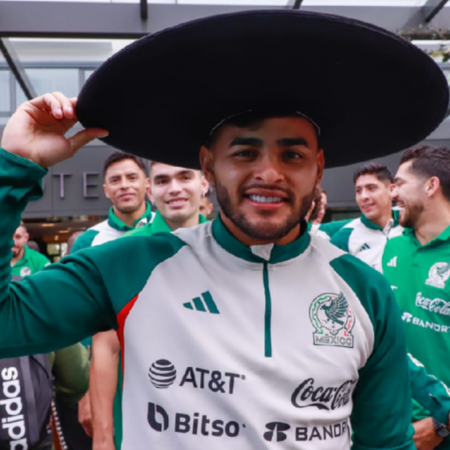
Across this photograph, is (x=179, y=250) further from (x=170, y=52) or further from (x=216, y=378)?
(x=170, y=52)

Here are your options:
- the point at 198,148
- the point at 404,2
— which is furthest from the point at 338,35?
the point at 404,2

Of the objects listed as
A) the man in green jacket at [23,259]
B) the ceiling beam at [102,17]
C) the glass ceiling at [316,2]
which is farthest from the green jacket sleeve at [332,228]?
the man in green jacket at [23,259]

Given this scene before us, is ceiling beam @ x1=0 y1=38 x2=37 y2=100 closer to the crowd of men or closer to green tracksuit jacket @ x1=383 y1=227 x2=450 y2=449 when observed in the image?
the crowd of men

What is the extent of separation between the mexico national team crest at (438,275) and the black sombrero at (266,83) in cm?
120

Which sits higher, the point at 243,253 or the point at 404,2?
the point at 404,2

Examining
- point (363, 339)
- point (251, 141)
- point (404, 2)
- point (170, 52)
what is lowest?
point (363, 339)

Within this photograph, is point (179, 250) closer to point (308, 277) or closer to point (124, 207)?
point (308, 277)

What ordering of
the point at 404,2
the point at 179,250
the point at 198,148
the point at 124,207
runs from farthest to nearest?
the point at 404,2 < the point at 124,207 < the point at 198,148 < the point at 179,250

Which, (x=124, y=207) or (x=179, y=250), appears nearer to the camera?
(x=179, y=250)

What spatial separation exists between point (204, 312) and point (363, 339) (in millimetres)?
416

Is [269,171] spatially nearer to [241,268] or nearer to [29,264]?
[241,268]

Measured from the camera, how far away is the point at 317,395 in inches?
49.8

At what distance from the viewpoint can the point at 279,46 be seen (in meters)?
1.20

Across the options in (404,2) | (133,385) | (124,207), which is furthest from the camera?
(404,2)
